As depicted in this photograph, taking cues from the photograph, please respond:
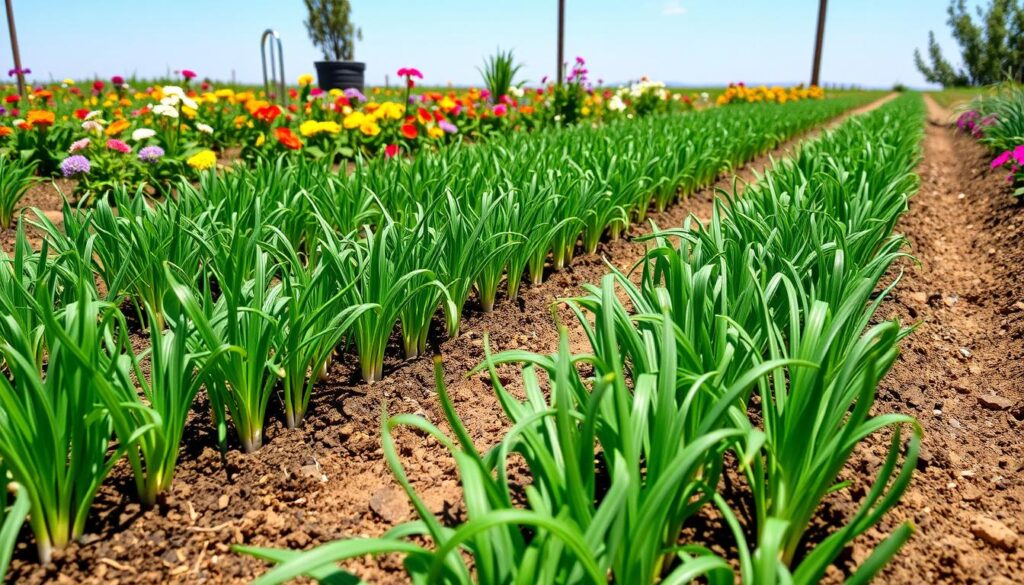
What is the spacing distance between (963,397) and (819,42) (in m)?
24.2

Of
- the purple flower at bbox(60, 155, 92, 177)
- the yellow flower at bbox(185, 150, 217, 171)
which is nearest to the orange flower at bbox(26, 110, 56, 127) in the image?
the purple flower at bbox(60, 155, 92, 177)

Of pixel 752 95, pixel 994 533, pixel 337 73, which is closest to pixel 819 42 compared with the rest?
pixel 752 95

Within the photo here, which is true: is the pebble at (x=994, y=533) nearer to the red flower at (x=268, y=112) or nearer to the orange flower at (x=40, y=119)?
the red flower at (x=268, y=112)

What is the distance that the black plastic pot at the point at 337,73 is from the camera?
9375mm

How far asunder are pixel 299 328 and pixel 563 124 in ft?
24.3

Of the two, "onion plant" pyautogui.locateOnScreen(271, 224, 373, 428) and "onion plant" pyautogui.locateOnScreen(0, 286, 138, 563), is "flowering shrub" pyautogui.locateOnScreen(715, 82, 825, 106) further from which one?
"onion plant" pyautogui.locateOnScreen(0, 286, 138, 563)

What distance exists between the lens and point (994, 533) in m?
1.48

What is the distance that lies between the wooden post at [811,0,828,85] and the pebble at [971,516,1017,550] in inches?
977

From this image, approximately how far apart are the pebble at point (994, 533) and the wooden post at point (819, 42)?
81.4ft

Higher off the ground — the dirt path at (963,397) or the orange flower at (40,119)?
the orange flower at (40,119)

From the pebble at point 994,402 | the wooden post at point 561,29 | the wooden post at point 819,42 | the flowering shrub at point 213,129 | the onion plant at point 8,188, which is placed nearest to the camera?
the pebble at point 994,402

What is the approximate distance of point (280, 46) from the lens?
775cm

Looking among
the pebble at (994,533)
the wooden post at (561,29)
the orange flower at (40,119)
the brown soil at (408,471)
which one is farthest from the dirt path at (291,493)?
the wooden post at (561,29)

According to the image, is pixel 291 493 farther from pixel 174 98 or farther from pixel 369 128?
pixel 174 98
